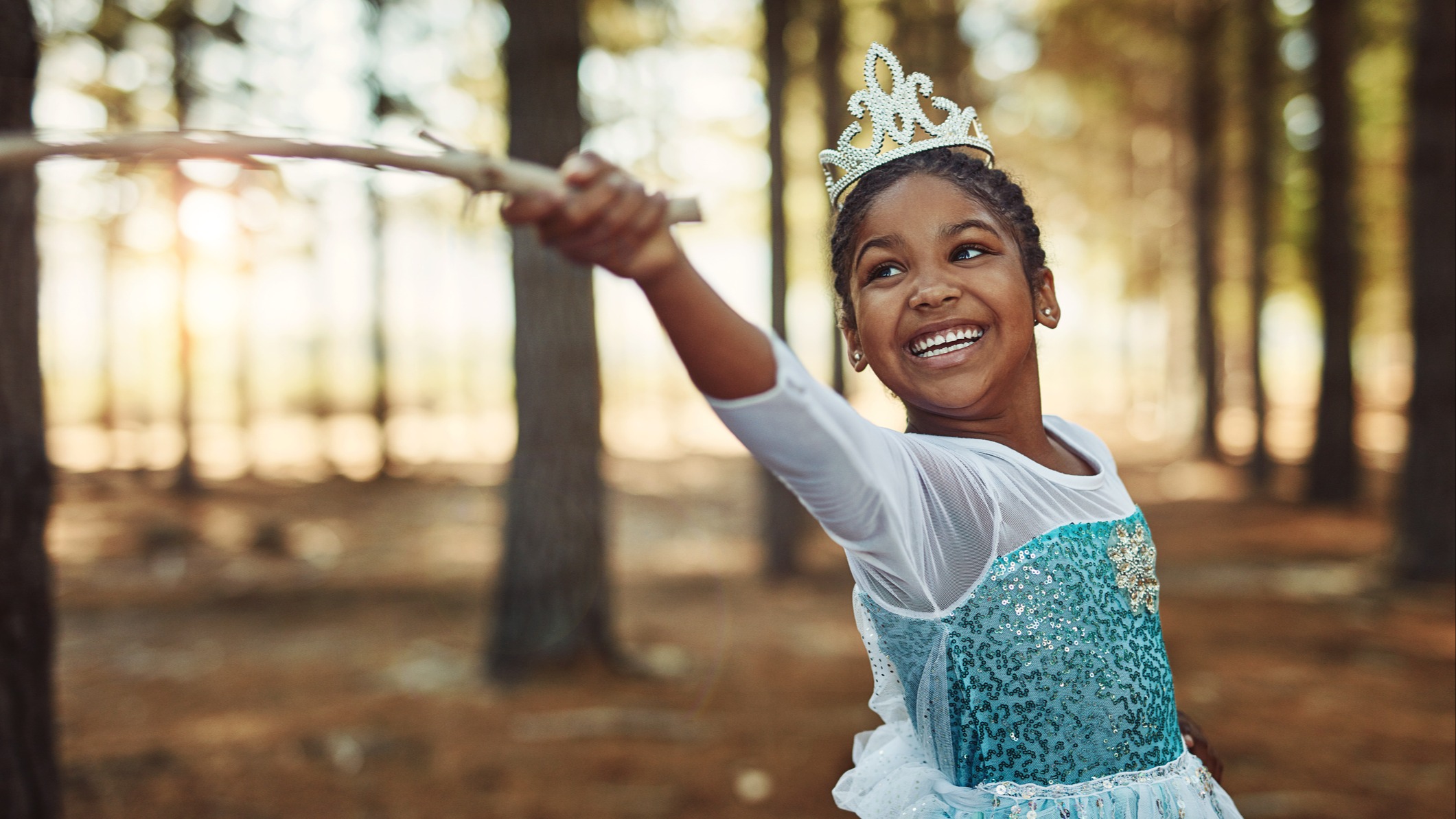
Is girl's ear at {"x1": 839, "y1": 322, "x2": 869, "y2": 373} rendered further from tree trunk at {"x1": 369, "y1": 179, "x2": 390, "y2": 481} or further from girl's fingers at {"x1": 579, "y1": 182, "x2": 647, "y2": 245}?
tree trunk at {"x1": 369, "y1": 179, "x2": 390, "y2": 481}

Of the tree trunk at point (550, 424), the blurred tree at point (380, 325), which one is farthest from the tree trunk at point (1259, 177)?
the blurred tree at point (380, 325)

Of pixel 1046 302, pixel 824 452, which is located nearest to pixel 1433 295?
pixel 1046 302

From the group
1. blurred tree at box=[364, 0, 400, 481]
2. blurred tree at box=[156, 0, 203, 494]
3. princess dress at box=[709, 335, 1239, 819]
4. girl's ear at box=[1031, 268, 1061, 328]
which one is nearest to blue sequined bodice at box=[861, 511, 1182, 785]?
princess dress at box=[709, 335, 1239, 819]

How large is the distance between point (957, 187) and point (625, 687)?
17.9 ft

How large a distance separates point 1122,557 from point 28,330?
3.37 meters

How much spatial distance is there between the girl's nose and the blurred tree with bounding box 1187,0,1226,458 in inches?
679

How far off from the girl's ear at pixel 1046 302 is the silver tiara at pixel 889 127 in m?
0.26

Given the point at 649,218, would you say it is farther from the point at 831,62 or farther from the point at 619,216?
the point at 831,62

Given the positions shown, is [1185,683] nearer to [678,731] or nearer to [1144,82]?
[678,731]

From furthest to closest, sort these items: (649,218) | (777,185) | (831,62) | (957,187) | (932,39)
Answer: (932,39) → (831,62) → (777,185) → (957,187) → (649,218)

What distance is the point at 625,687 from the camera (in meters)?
6.44

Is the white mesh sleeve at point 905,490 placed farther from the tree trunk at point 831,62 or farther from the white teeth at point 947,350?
the tree trunk at point 831,62

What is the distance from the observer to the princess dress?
1.43 m

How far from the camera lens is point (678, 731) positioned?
5.65 meters
